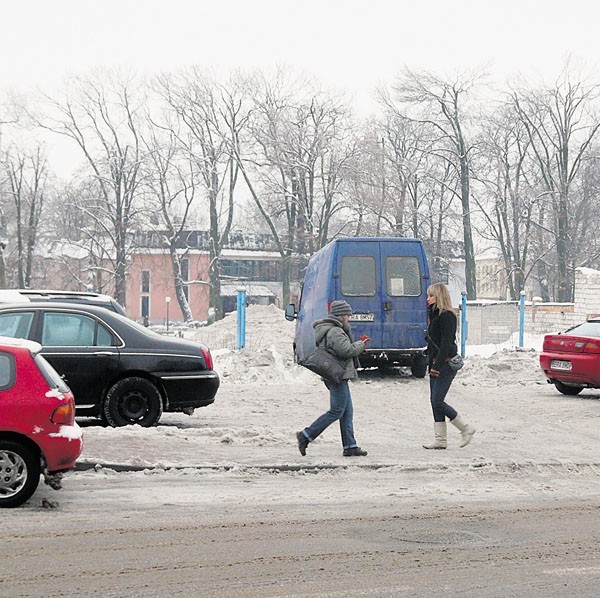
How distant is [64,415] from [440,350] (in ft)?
14.8

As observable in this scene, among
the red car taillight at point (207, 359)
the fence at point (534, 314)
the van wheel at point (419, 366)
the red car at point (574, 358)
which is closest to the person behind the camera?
the red car taillight at point (207, 359)

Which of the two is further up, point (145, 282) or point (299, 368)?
point (145, 282)

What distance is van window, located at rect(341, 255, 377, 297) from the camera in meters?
20.6

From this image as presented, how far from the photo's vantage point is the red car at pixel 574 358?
17688 millimetres

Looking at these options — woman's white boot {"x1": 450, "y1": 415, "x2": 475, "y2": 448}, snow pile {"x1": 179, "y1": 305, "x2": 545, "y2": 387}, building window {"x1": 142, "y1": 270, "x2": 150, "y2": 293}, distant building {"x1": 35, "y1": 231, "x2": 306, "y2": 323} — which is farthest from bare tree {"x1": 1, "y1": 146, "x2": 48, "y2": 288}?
woman's white boot {"x1": 450, "y1": 415, "x2": 475, "y2": 448}

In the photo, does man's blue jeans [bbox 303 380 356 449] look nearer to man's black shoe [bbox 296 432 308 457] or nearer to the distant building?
man's black shoe [bbox 296 432 308 457]

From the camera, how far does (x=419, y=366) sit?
2191cm

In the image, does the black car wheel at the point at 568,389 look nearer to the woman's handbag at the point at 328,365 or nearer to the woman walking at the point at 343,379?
the woman walking at the point at 343,379

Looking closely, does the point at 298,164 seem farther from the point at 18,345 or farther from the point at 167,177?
the point at 18,345

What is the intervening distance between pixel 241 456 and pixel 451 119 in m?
52.0

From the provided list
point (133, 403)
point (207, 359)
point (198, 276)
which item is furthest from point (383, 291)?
point (198, 276)

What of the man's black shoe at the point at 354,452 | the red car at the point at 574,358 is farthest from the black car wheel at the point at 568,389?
the man's black shoe at the point at 354,452

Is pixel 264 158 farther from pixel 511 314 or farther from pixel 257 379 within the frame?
pixel 257 379

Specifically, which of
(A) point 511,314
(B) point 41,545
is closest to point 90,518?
(B) point 41,545
